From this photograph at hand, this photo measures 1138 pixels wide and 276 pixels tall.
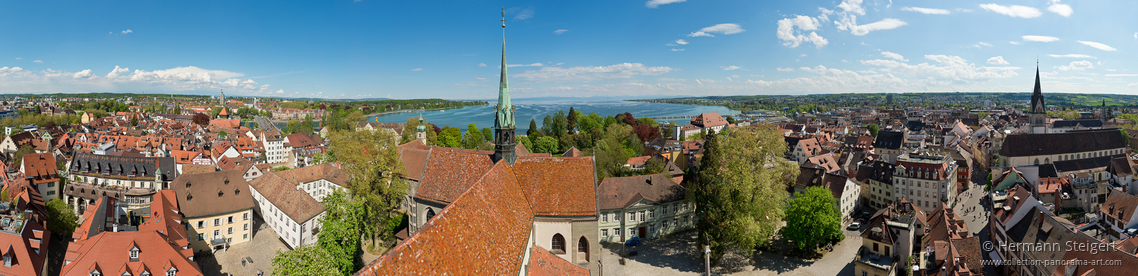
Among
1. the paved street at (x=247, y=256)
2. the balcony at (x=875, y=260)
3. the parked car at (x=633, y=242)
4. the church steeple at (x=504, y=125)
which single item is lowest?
the paved street at (x=247, y=256)

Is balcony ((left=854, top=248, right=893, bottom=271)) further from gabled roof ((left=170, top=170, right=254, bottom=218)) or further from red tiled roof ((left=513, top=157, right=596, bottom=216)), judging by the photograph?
gabled roof ((left=170, top=170, right=254, bottom=218))

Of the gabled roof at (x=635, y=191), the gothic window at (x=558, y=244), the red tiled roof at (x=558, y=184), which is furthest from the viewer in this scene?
the gabled roof at (x=635, y=191)

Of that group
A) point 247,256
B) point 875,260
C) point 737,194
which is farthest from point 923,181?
point 247,256

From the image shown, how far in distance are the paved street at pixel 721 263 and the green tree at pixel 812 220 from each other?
122 cm

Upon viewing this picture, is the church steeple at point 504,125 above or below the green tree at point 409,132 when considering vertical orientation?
above

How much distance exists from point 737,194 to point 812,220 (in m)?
5.79

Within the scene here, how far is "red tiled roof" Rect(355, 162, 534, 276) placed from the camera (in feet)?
29.9

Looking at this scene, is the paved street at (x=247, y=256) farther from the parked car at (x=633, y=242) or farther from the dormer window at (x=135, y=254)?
the parked car at (x=633, y=242)

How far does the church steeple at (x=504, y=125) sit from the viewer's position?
2294cm

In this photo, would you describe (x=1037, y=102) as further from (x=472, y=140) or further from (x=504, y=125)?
(x=504, y=125)

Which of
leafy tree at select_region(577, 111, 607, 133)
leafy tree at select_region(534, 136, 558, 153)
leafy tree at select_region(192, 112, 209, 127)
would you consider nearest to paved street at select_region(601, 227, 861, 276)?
leafy tree at select_region(534, 136, 558, 153)

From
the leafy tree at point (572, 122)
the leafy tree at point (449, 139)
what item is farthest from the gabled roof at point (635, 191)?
the leafy tree at point (572, 122)

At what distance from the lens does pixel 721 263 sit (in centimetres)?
2862

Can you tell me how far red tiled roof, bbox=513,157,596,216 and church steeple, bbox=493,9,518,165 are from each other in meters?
1.46
